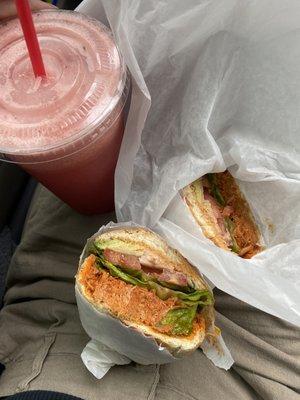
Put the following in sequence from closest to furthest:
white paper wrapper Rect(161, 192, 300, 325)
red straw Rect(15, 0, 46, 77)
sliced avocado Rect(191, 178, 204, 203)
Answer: red straw Rect(15, 0, 46, 77), white paper wrapper Rect(161, 192, 300, 325), sliced avocado Rect(191, 178, 204, 203)

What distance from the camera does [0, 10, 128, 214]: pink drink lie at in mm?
696

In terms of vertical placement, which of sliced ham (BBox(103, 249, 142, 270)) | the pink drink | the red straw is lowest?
sliced ham (BBox(103, 249, 142, 270))

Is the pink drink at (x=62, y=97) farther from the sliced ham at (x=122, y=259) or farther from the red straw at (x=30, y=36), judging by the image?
the sliced ham at (x=122, y=259)

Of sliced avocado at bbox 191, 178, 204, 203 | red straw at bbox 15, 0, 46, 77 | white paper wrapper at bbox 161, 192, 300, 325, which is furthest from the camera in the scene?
sliced avocado at bbox 191, 178, 204, 203

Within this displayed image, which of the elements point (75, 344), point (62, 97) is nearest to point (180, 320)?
point (75, 344)

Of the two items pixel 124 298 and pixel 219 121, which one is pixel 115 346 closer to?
pixel 124 298

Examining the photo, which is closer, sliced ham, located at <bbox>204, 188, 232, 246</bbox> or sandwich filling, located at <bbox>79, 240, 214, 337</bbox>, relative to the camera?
sandwich filling, located at <bbox>79, 240, 214, 337</bbox>

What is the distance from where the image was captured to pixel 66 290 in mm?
878

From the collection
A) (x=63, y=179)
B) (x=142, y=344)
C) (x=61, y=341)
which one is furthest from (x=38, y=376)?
(x=63, y=179)

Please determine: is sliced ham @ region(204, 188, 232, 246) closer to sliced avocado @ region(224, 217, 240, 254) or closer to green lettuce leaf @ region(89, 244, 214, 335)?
sliced avocado @ region(224, 217, 240, 254)

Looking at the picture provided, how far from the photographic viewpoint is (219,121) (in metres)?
0.89

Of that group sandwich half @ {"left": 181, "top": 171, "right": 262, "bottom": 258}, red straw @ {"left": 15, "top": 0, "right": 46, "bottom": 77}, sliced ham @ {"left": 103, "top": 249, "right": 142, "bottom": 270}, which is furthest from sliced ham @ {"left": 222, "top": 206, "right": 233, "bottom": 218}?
red straw @ {"left": 15, "top": 0, "right": 46, "bottom": 77}

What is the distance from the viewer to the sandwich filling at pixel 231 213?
87 cm

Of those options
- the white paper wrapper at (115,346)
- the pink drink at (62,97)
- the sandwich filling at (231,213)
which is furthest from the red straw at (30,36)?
the sandwich filling at (231,213)
